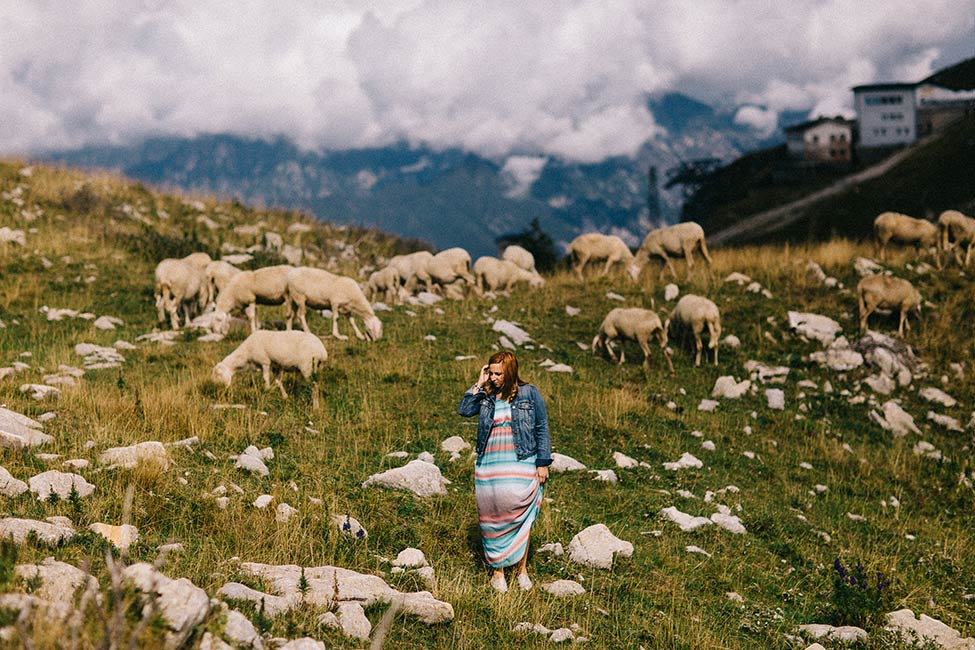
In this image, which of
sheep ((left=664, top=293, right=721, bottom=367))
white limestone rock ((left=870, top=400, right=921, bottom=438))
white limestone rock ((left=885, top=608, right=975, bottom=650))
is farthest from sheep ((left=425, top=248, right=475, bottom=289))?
white limestone rock ((left=885, top=608, right=975, bottom=650))

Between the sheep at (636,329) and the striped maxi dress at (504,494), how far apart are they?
929cm

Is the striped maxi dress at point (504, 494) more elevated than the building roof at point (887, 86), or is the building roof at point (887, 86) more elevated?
the building roof at point (887, 86)

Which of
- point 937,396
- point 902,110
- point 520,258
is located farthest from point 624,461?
point 902,110

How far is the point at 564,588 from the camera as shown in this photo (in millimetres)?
5734

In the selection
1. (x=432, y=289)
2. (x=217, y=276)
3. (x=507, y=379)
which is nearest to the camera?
(x=507, y=379)

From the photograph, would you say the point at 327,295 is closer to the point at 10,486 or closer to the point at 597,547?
the point at 10,486

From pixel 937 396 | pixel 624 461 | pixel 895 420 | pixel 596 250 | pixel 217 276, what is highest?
pixel 217 276

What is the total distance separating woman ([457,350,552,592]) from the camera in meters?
5.77

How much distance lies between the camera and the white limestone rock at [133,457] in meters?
6.53

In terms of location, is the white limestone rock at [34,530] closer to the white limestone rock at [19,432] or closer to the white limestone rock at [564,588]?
the white limestone rock at [19,432]

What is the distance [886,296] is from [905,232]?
6.01m

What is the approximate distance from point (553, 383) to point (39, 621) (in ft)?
34.6

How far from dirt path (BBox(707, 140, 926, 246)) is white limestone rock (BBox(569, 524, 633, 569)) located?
60.4 metres

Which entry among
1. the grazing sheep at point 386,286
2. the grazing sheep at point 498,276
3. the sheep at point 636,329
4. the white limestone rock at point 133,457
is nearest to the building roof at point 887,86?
the grazing sheep at point 498,276
